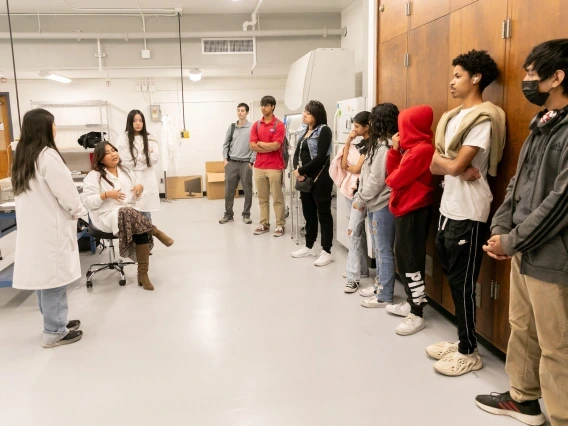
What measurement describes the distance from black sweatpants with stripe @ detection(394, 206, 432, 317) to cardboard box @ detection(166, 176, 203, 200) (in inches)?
259

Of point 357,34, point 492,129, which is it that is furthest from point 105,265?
point 357,34

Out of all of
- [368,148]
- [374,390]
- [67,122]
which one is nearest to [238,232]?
[368,148]

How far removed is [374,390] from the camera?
2439mm

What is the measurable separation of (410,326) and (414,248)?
512 millimetres

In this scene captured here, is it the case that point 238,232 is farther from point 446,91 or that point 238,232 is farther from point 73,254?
point 446,91

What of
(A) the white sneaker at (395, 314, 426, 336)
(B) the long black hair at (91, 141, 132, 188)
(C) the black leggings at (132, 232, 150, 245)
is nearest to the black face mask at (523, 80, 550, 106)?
(A) the white sneaker at (395, 314, 426, 336)

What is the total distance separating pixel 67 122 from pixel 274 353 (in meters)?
7.57

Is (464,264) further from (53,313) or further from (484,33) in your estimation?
(53,313)

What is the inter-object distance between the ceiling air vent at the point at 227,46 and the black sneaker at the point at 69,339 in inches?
199

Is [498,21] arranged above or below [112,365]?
above

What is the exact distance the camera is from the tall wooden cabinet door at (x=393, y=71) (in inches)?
143

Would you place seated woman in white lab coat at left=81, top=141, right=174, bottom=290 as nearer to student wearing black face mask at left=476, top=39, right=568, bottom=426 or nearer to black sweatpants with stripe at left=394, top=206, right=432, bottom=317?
black sweatpants with stripe at left=394, top=206, right=432, bottom=317

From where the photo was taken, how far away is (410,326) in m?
3.06

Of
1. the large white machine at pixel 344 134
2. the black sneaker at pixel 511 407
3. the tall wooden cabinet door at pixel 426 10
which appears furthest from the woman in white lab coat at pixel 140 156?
the black sneaker at pixel 511 407
